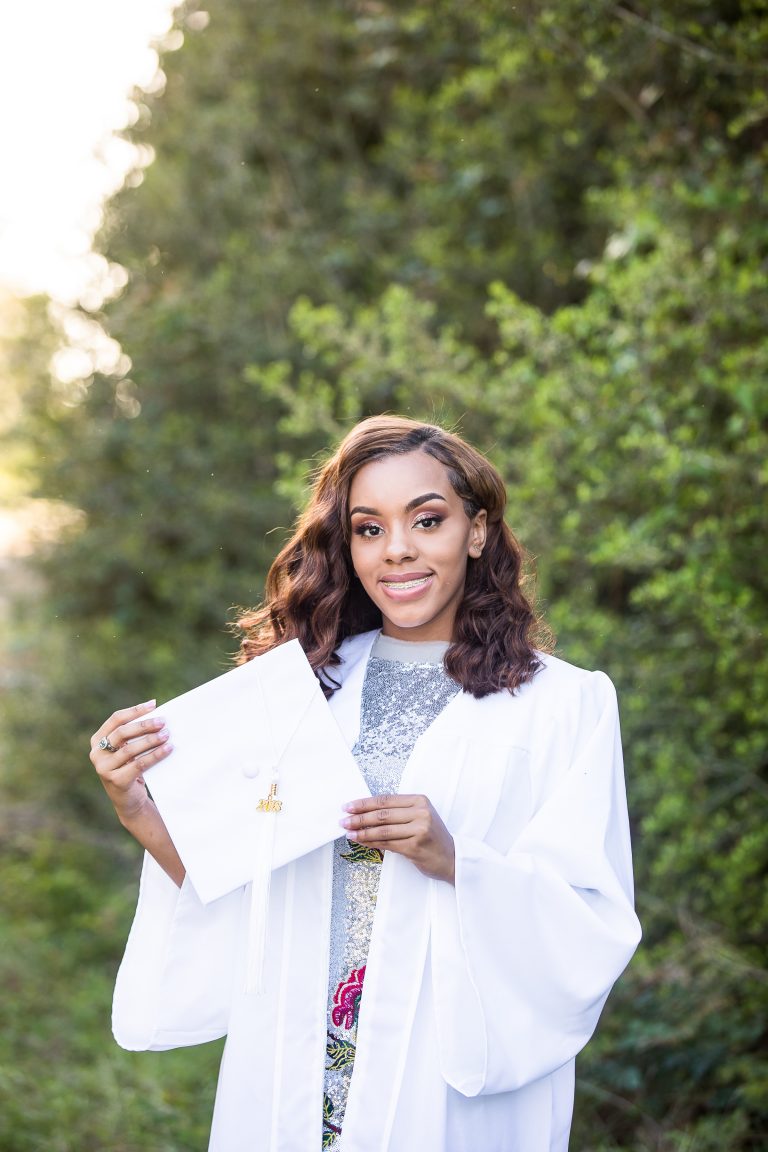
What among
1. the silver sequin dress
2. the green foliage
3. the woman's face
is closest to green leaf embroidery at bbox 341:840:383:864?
the silver sequin dress

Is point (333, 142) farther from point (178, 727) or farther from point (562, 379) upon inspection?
point (178, 727)

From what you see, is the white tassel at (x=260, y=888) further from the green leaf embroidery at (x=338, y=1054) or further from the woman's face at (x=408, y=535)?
the woman's face at (x=408, y=535)

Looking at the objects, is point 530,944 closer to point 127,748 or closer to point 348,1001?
point 348,1001

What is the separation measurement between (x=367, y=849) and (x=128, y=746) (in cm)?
51

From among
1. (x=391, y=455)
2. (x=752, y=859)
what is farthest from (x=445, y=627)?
(x=752, y=859)

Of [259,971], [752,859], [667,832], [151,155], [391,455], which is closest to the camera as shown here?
[259,971]

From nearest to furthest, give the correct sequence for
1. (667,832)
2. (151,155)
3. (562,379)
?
1. (562,379)
2. (667,832)
3. (151,155)

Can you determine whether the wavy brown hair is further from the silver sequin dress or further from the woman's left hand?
the woman's left hand

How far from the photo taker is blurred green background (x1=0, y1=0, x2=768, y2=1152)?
3805 mm

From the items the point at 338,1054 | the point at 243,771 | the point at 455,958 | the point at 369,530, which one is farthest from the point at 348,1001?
the point at 369,530

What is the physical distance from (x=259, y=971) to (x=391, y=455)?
104cm

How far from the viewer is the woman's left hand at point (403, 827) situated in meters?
1.88

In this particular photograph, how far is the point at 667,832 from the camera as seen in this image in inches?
174

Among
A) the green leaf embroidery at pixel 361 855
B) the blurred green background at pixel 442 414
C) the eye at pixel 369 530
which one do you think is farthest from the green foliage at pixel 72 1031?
the eye at pixel 369 530
